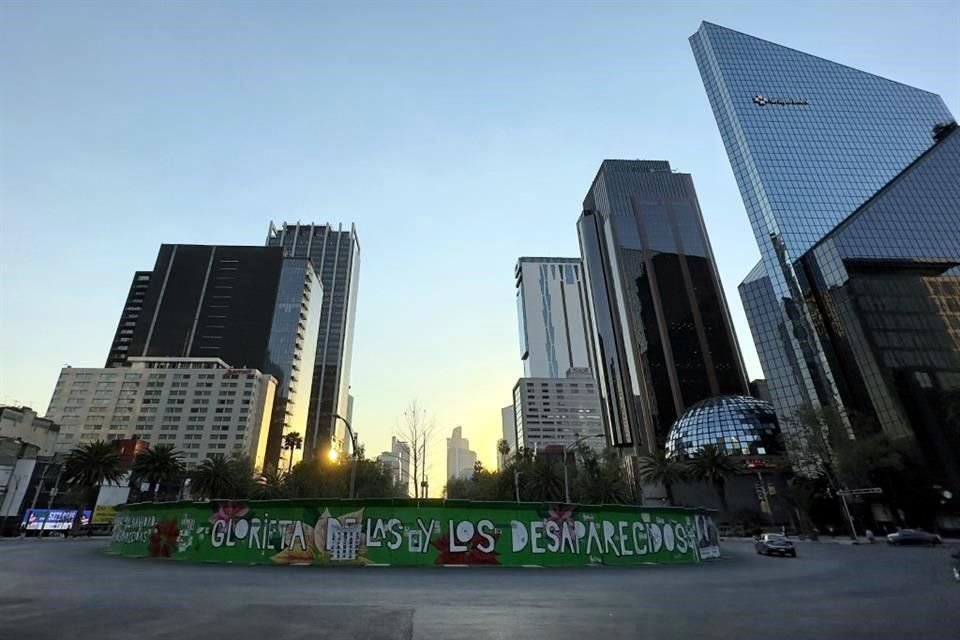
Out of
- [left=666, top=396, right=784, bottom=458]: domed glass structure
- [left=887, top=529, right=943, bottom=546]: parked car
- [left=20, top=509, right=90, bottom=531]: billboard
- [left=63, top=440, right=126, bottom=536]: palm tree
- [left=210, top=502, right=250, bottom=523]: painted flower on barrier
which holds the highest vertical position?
[left=666, top=396, right=784, bottom=458]: domed glass structure

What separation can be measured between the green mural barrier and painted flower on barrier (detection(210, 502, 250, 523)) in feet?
0.13

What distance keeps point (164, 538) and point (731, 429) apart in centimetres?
8795

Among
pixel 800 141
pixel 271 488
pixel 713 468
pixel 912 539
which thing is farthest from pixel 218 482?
pixel 800 141

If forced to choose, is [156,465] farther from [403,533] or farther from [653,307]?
[653,307]

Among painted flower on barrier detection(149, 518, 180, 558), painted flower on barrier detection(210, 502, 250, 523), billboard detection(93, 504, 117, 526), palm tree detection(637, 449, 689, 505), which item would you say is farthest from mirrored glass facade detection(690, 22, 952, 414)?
billboard detection(93, 504, 117, 526)

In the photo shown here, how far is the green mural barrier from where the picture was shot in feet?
61.6

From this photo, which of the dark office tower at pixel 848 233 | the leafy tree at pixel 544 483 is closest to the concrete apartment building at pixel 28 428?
the leafy tree at pixel 544 483

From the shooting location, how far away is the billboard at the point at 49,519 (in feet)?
183

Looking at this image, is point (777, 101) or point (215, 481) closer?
point (215, 481)

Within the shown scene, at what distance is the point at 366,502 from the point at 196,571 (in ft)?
19.7

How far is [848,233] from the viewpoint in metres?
81.2

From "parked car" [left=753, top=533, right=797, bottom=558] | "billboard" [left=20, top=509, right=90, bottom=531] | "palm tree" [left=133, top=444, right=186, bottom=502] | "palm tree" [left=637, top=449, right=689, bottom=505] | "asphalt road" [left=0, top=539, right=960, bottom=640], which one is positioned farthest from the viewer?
"palm tree" [left=637, top=449, right=689, bottom=505]

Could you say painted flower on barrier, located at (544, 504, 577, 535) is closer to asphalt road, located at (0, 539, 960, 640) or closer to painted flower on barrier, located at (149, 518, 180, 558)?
asphalt road, located at (0, 539, 960, 640)

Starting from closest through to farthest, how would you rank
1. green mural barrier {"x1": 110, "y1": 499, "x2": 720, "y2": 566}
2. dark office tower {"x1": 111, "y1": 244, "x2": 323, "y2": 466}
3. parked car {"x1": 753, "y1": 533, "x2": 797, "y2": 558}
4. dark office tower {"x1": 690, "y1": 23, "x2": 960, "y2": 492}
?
green mural barrier {"x1": 110, "y1": 499, "x2": 720, "y2": 566}, parked car {"x1": 753, "y1": 533, "x2": 797, "y2": 558}, dark office tower {"x1": 690, "y1": 23, "x2": 960, "y2": 492}, dark office tower {"x1": 111, "y1": 244, "x2": 323, "y2": 466}
